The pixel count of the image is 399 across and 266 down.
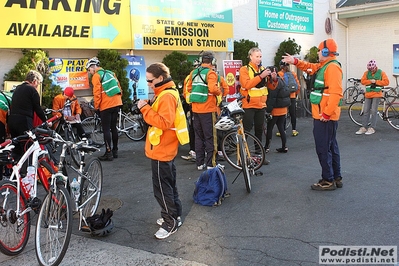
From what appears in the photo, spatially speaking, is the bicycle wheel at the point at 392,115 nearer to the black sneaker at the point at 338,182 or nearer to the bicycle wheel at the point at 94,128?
the black sneaker at the point at 338,182

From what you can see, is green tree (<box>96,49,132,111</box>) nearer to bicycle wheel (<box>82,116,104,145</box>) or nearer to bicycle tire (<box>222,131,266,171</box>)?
bicycle wheel (<box>82,116,104,145</box>)

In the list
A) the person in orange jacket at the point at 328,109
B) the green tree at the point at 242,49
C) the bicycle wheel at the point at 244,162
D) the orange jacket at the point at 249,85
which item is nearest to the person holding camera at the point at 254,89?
the orange jacket at the point at 249,85

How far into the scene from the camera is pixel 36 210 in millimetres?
4273

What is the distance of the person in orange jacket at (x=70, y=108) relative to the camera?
8453 mm

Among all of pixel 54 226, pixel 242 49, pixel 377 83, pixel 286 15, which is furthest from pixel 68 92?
pixel 286 15

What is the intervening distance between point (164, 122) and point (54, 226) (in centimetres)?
141

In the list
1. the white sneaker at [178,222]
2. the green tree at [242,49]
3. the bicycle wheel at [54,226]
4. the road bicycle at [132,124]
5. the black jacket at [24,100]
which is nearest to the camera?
the bicycle wheel at [54,226]

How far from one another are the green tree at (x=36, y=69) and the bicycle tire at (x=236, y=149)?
14.6 feet

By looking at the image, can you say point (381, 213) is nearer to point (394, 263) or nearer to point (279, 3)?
point (394, 263)

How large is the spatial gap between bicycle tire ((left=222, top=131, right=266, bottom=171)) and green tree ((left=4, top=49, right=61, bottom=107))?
14.6 feet

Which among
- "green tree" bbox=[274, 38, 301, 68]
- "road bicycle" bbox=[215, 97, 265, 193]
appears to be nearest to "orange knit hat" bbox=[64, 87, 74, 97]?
"road bicycle" bbox=[215, 97, 265, 193]

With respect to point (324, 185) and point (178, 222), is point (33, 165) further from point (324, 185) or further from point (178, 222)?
point (324, 185)

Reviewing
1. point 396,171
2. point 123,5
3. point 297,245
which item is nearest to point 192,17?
point 123,5

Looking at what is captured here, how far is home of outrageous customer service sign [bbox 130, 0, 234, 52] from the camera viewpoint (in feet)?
35.7
